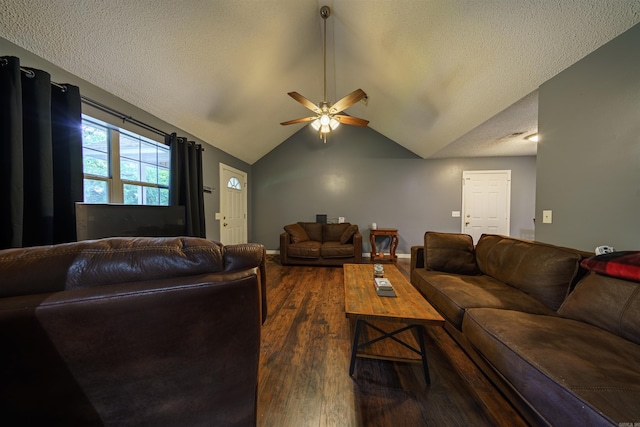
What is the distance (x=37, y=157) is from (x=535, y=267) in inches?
150

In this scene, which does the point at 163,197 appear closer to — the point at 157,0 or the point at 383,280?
the point at 157,0

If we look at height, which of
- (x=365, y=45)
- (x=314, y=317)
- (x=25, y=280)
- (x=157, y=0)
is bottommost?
(x=314, y=317)

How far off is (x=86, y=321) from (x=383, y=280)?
168 cm

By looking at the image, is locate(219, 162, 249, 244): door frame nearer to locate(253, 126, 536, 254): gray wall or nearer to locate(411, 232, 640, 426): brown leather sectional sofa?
locate(253, 126, 536, 254): gray wall

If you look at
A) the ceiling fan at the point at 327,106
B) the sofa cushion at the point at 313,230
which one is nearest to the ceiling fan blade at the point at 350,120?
the ceiling fan at the point at 327,106

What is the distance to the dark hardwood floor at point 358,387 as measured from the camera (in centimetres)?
112

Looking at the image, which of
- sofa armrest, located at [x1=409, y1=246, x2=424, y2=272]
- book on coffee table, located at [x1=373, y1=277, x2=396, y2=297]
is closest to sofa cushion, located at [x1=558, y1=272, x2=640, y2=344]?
book on coffee table, located at [x1=373, y1=277, x2=396, y2=297]

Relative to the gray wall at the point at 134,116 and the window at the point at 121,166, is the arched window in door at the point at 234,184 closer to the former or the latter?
the gray wall at the point at 134,116

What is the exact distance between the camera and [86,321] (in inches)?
22.9

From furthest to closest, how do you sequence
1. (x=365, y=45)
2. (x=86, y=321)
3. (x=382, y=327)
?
(x=365, y=45), (x=382, y=327), (x=86, y=321)

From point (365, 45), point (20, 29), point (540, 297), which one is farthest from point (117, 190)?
point (540, 297)

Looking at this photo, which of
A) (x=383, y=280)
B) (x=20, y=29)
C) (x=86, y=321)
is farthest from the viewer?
(x=383, y=280)

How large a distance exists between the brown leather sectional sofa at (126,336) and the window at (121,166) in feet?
6.40

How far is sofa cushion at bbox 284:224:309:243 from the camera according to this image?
4.28 meters
